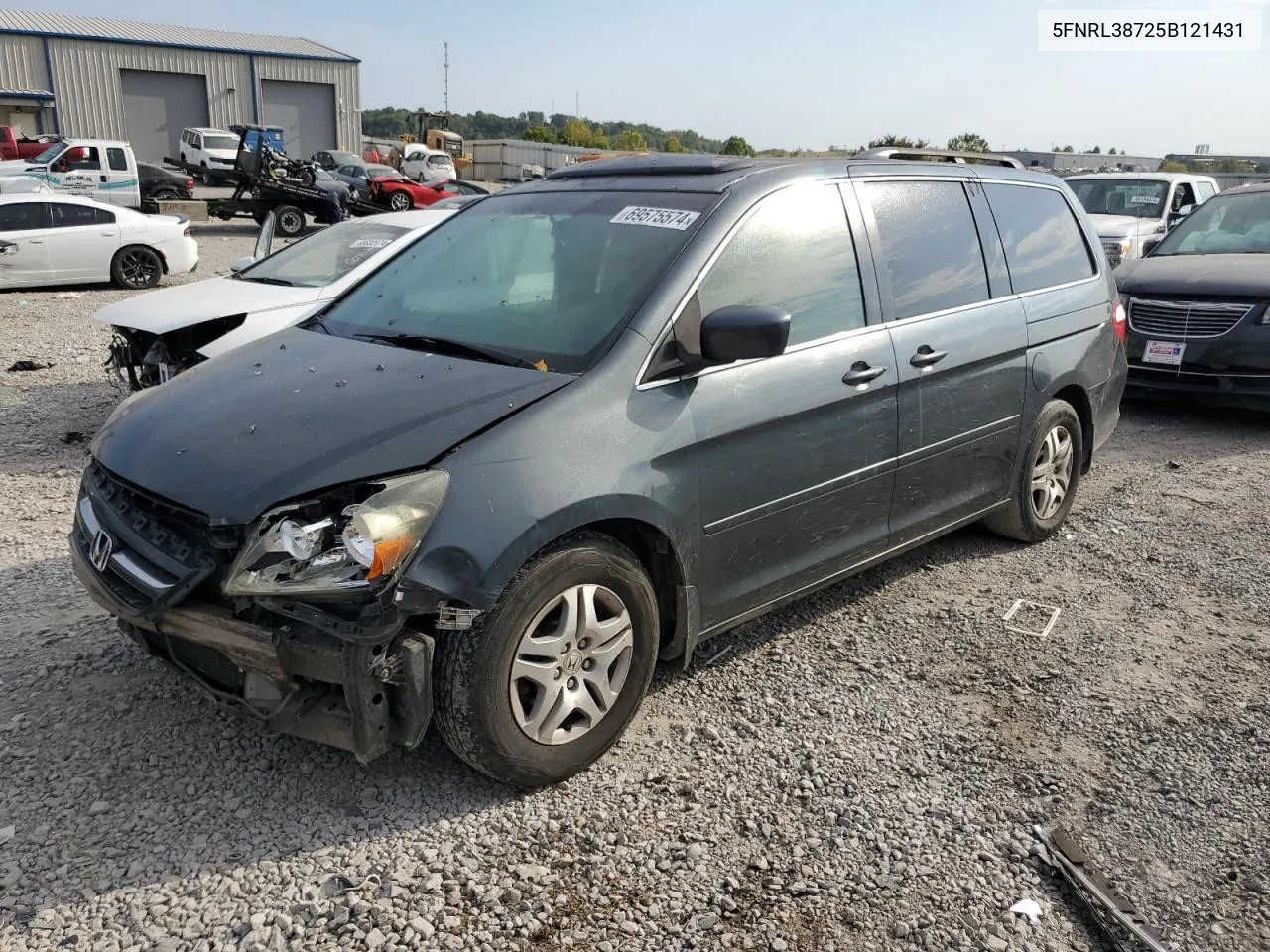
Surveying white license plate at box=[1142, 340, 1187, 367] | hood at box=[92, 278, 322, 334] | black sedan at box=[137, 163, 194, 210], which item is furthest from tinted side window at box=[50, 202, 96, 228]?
black sedan at box=[137, 163, 194, 210]

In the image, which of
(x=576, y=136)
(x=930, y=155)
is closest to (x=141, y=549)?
(x=930, y=155)

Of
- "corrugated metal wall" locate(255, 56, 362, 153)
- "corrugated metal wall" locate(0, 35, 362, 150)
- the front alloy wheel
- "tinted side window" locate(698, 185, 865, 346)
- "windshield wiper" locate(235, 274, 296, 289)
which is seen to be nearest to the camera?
the front alloy wheel

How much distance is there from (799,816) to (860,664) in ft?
3.44

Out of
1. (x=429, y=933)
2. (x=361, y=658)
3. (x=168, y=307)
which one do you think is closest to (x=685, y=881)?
(x=429, y=933)

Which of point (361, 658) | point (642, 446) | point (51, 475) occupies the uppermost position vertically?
point (642, 446)

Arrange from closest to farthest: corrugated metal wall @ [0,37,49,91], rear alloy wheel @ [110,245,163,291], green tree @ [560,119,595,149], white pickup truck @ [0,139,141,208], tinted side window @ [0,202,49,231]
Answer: tinted side window @ [0,202,49,231] < rear alloy wheel @ [110,245,163,291] < white pickup truck @ [0,139,141,208] < corrugated metal wall @ [0,37,49,91] < green tree @ [560,119,595,149]

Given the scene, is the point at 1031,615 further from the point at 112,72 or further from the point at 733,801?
the point at 112,72

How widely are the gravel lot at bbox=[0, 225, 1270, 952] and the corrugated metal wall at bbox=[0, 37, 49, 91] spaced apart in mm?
46991

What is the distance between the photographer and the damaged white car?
6.79 metres

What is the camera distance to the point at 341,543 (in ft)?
9.01

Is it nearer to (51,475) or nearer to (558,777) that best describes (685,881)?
(558,777)

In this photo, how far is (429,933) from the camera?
2588 millimetres

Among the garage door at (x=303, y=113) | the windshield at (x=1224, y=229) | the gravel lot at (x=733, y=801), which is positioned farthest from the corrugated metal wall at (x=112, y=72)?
the gravel lot at (x=733, y=801)

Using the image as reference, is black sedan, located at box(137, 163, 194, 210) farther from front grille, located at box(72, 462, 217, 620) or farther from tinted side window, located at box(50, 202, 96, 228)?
front grille, located at box(72, 462, 217, 620)
